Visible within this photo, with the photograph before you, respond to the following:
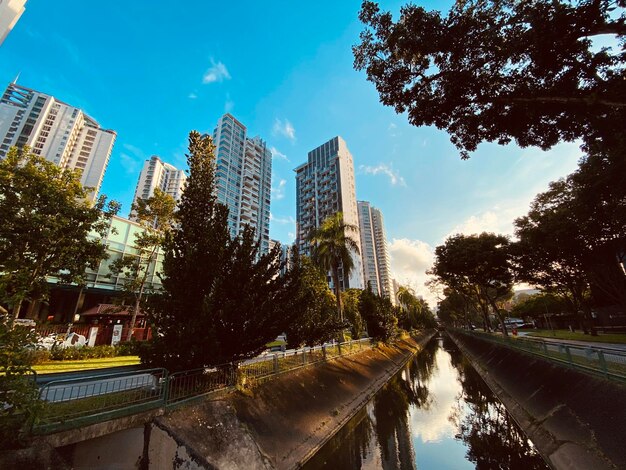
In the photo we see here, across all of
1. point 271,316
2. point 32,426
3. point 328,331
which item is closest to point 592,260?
point 328,331

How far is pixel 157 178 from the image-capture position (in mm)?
140000

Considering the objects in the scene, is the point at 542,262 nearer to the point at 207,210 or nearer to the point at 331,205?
the point at 207,210

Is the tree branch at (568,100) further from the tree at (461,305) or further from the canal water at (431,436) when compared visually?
the tree at (461,305)

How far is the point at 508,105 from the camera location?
33.2ft

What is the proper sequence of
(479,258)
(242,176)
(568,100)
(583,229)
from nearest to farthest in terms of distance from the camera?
(568,100) < (583,229) < (479,258) < (242,176)

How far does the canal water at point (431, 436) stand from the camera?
10.4 meters

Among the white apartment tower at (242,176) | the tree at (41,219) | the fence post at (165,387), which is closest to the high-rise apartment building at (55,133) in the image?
the white apartment tower at (242,176)

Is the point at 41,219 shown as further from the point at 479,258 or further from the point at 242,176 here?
the point at 242,176

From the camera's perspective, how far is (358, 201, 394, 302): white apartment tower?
142000 mm

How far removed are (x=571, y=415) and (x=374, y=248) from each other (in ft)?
476

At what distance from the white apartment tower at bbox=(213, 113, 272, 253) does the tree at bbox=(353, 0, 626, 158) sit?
Result: 7346 centimetres

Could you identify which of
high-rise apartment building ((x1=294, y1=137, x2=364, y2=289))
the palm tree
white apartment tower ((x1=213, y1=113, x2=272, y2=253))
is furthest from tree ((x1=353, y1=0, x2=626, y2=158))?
high-rise apartment building ((x1=294, y1=137, x2=364, y2=289))

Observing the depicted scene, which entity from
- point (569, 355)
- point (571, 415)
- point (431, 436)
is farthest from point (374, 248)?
point (571, 415)

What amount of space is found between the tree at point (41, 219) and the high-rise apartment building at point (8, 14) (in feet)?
259
